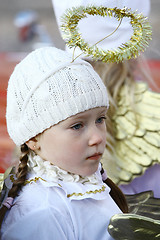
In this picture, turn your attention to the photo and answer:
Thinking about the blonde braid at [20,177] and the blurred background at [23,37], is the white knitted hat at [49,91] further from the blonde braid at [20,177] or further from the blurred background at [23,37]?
the blurred background at [23,37]

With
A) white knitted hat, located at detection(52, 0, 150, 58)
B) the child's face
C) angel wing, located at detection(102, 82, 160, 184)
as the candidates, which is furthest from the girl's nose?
Answer: angel wing, located at detection(102, 82, 160, 184)

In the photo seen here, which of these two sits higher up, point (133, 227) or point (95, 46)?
point (95, 46)

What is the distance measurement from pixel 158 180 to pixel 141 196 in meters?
0.11

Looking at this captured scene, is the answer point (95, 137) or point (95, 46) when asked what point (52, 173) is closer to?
point (95, 137)

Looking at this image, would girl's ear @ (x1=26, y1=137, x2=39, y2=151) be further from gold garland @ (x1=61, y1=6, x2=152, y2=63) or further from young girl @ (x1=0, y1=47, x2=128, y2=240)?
gold garland @ (x1=61, y1=6, x2=152, y2=63)

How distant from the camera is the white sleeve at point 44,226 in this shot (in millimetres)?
696

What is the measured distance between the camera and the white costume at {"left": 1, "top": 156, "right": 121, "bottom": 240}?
701 mm

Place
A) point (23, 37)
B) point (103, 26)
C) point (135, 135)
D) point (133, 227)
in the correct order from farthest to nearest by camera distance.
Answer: point (23, 37) → point (135, 135) → point (103, 26) → point (133, 227)

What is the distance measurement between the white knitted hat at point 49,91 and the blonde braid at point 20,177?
40 millimetres

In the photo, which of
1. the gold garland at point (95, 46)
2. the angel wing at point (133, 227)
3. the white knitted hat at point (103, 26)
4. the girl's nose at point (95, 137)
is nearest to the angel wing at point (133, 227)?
the angel wing at point (133, 227)

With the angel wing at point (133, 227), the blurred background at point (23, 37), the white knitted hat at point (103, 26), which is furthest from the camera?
the blurred background at point (23, 37)

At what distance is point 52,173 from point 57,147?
0.15 feet

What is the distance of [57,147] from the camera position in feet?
2.36

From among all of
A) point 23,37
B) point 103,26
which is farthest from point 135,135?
point 23,37
